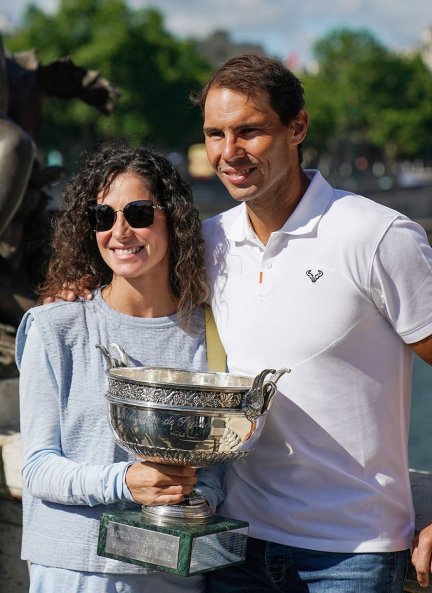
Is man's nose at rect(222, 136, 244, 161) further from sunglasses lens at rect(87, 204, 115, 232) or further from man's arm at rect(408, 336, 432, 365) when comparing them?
man's arm at rect(408, 336, 432, 365)

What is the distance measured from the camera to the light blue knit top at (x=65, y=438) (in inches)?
107

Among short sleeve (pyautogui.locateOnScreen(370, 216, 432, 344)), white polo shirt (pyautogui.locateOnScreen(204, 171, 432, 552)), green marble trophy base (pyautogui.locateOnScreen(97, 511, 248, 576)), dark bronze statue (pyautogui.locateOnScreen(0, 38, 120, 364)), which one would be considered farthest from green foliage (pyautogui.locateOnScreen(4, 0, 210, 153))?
green marble trophy base (pyautogui.locateOnScreen(97, 511, 248, 576))

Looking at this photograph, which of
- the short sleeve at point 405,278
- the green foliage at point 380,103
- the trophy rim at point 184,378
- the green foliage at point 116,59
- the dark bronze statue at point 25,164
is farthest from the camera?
the green foliage at point 380,103

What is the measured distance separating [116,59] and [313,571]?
4207cm

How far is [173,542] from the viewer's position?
2508mm

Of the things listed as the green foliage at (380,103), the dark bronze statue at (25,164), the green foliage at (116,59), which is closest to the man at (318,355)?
the dark bronze statue at (25,164)

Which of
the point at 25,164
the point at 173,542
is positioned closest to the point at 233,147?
the point at 173,542

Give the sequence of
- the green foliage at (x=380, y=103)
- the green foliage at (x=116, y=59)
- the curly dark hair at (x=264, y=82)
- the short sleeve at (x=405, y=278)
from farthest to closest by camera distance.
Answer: the green foliage at (x=380, y=103) < the green foliage at (x=116, y=59) < the curly dark hair at (x=264, y=82) < the short sleeve at (x=405, y=278)

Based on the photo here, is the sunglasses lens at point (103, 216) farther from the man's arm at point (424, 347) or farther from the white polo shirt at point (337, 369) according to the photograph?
the man's arm at point (424, 347)

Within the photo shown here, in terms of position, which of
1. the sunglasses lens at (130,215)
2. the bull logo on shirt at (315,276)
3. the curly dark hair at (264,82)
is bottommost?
the bull logo on shirt at (315,276)

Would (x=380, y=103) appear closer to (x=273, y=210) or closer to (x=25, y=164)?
(x=25, y=164)

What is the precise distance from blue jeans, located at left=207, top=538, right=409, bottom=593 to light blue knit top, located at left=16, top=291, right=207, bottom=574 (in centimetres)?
30

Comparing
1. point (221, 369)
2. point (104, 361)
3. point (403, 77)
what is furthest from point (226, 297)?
point (403, 77)

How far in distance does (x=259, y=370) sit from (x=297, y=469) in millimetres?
271
